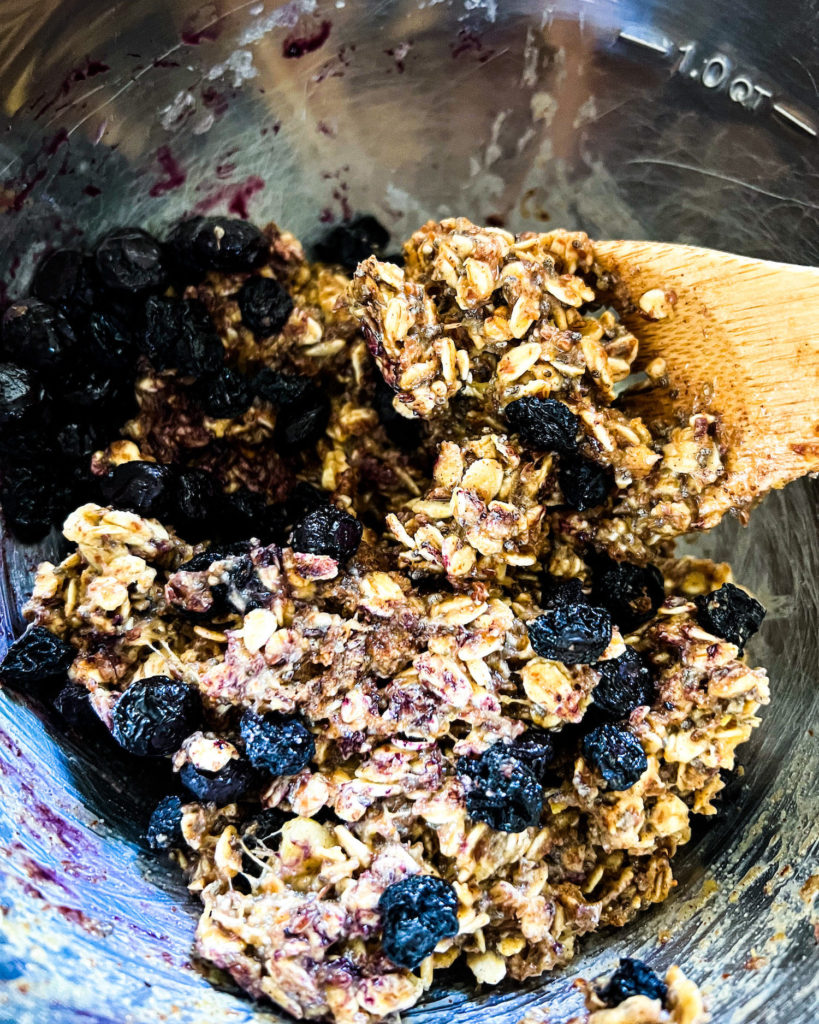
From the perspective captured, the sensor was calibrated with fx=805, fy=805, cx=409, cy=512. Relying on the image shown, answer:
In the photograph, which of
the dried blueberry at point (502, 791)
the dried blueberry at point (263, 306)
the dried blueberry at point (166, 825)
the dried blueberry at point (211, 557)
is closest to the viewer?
the dried blueberry at point (502, 791)

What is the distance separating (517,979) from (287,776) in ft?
1.91

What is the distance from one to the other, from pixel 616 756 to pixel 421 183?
5.21 feet

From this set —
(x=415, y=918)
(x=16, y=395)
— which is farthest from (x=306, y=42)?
(x=415, y=918)

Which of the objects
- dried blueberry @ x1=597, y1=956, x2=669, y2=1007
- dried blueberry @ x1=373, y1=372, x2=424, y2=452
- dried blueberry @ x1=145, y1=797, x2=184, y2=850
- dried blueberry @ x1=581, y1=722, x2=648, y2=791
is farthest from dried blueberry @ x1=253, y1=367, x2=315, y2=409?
dried blueberry @ x1=597, y1=956, x2=669, y2=1007

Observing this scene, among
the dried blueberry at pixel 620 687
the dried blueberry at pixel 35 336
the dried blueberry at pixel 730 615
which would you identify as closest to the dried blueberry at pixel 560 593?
the dried blueberry at pixel 620 687

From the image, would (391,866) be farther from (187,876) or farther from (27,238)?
(27,238)

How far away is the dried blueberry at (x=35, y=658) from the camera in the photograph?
1599 millimetres

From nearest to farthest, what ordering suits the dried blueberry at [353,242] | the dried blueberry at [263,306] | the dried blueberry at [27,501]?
the dried blueberry at [27,501] → the dried blueberry at [263,306] → the dried blueberry at [353,242]

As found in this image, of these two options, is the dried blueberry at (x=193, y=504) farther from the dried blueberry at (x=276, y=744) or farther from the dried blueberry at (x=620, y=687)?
the dried blueberry at (x=620, y=687)

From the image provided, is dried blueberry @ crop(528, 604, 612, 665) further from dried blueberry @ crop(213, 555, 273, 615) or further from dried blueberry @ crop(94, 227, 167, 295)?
dried blueberry @ crop(94, 227, 167, 295)

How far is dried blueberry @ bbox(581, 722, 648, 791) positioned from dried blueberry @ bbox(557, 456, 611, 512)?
463mm

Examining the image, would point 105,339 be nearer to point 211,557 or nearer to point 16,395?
point 16,395

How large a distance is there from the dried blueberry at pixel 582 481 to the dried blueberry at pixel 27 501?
114 centimetres

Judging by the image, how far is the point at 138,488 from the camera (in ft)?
5.69
